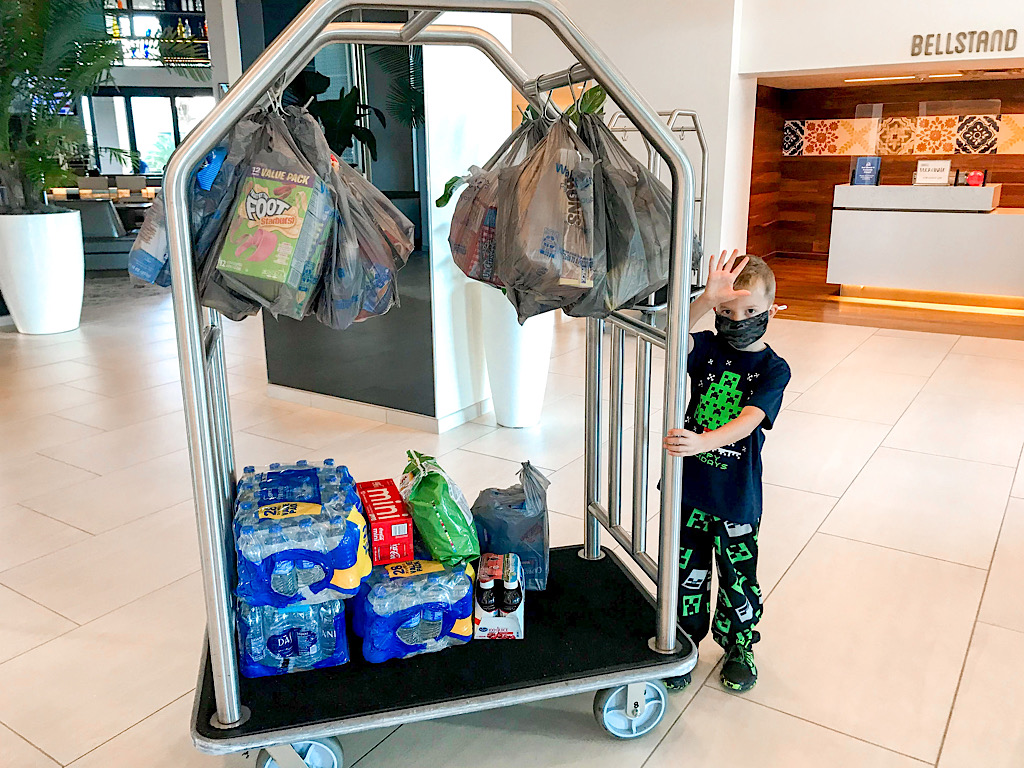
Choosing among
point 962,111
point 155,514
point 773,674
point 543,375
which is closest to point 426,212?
point 543,375

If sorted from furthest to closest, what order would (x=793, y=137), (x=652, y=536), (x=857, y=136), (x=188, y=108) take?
(x=188, y=108) < (x=793, y=137) < (x=857, y=136) < (x=652, y=536)

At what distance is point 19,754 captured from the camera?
73.3 inches

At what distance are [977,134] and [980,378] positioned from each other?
5660 millimetres

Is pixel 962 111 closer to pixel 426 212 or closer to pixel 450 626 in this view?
pixel 426 212

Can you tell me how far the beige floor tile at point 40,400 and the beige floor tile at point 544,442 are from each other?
2.26 metres

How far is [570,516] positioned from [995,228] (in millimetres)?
5606

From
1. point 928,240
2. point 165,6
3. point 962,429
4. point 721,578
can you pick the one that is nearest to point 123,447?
point 721,578

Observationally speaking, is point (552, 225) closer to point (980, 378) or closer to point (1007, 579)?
point (1007, 579)

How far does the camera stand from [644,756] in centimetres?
182

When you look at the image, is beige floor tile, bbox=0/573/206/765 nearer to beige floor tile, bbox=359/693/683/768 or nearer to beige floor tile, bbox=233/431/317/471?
beige floor tile, bbox=359/693/683/768

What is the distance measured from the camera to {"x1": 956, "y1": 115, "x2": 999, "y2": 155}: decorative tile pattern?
29.8 ft

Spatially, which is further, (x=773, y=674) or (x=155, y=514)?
(x=155, y=514)

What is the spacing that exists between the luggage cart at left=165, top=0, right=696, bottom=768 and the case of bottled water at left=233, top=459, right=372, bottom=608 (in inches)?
2.2

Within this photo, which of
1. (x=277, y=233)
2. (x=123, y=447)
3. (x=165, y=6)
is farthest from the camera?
(x=165, y=6)
